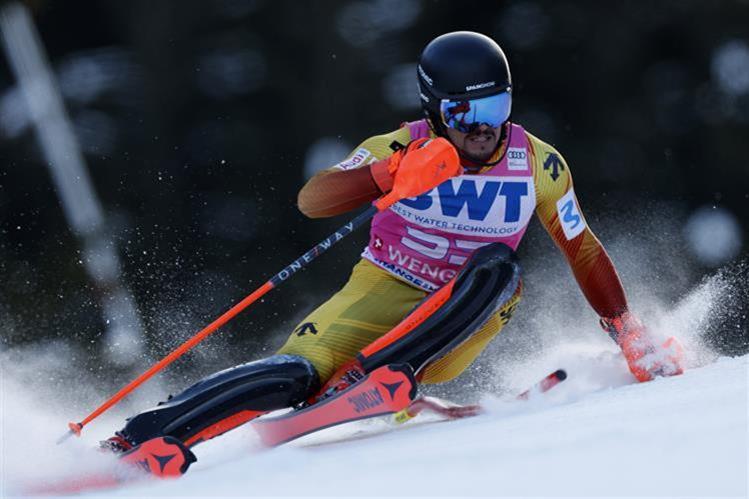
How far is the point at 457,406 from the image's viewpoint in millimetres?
4324

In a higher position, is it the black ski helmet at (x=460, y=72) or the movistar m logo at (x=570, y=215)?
the black ski helmet at (x=460, y=72)

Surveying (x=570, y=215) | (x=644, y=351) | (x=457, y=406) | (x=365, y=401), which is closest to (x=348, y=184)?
(x=365, y=401)

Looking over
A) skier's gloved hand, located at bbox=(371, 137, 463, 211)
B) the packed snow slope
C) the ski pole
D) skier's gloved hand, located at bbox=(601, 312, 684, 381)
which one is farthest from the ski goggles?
the packed snow slope

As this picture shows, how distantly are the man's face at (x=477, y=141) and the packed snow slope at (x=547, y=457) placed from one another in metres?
0.85

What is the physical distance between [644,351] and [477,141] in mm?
862

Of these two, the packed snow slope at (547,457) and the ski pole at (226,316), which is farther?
the ski pole at (226,316)

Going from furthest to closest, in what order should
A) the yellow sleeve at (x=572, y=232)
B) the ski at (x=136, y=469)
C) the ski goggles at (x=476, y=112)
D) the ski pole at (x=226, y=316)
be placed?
the yellow sleeve at (x=572, y=232)
the ski goggles at (x=476, y=112)
the ski pole at (x=226, y=316)
the ski at (x=136, y=469)

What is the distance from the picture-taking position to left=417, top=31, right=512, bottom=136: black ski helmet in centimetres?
386

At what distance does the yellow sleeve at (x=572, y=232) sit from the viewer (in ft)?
13.5

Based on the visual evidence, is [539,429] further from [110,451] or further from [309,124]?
[309,124]

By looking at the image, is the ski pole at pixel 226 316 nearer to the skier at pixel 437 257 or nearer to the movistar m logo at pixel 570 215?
the skier at pixel 437 257

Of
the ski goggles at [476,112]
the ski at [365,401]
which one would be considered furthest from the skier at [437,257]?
the ski at [365,401]

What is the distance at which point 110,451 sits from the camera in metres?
3.49

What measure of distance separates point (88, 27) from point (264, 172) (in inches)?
48.7
